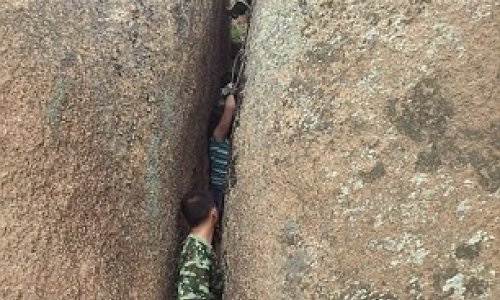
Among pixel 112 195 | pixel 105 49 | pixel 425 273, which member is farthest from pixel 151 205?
pixel 425 273

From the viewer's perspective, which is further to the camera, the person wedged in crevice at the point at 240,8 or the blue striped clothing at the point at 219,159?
the person wedged in crevice at the point at 240,8

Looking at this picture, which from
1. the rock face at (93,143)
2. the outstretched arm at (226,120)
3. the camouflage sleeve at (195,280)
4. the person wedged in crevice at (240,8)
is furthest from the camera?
the person wedged in crevice at (240,8)

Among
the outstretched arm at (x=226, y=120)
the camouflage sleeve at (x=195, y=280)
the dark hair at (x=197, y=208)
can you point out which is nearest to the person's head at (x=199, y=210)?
the dark hair at (x=197, y=208)

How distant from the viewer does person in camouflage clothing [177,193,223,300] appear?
4.80 metres

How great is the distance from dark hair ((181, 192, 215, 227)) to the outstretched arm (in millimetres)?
555

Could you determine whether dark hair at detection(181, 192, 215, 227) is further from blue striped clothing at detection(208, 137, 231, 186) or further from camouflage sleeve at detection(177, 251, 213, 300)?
blue striped clothing at detection(208, 137, 231, 186)

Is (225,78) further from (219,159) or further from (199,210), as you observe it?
(199,210)

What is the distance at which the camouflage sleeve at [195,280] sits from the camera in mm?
4789

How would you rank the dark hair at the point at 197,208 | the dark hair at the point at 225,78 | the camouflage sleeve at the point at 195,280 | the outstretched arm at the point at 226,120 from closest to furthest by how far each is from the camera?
the camouflage sleeve at the point at 195,280 → the dark hair at the point at 197,208 → the outstretched arm at the point at 226,120 → the dark hair at the point at 225,78

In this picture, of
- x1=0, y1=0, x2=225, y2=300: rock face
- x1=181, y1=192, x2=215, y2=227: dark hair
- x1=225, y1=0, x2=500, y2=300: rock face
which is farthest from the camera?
x1=181, y1=192, x2=215, y2=227: dark hair

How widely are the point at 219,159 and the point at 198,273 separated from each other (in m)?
0.93

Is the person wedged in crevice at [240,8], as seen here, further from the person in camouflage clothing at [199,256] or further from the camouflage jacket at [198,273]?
the camouflage jacket at [198,273]

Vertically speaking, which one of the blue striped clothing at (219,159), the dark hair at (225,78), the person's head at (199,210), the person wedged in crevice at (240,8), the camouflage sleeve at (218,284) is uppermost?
the person wedged in crevice at (240,8)

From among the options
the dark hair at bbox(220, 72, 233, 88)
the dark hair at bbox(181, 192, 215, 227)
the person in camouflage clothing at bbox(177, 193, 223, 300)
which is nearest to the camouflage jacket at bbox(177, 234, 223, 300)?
the person in camouflage clothing at bbox(177, 193, 223, 300)
